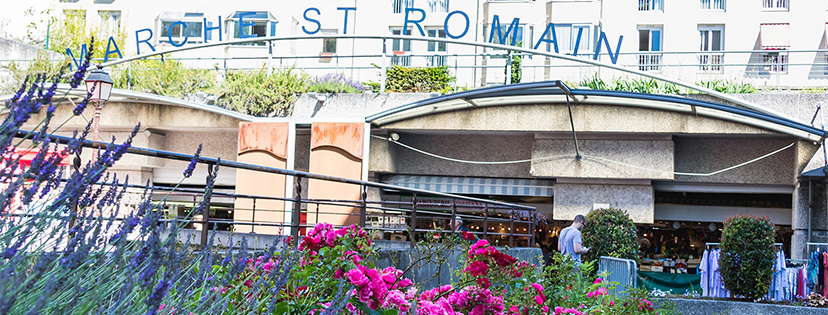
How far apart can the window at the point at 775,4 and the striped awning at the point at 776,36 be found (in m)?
0.74

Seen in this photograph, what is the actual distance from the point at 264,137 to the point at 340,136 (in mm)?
1647

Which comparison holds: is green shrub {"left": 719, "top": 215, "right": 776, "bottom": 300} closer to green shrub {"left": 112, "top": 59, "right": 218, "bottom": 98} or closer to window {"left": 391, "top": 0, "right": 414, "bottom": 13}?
green shrub {"left": 112, "top": 59, "right": 218, "bottom": 98}

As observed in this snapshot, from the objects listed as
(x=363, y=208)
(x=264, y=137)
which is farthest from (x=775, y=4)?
(x=363, y=208)

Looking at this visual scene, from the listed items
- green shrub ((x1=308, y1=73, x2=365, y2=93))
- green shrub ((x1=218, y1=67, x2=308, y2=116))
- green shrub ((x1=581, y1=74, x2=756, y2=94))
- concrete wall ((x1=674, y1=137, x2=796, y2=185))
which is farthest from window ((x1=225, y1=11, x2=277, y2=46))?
concrete wall ((x1=674, y1=137, x2=796, y2=185))

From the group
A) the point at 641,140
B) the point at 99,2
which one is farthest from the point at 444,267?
the point at 99,2

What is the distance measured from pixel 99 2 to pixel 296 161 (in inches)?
801

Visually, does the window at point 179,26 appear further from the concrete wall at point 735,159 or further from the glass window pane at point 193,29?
the concrete wall at point 735,159

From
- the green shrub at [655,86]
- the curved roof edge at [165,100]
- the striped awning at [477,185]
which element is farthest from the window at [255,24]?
the green shrub at [655,86]

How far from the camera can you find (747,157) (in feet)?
52.9

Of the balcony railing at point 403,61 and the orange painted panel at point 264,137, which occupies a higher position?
the balcony railing at point 403,61

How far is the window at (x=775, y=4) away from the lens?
93.6 ft

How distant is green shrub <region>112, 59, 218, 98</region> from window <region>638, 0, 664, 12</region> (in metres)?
16.9

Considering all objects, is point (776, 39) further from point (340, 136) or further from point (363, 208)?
point (363, 208)

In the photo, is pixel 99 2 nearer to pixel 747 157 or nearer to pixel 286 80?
pixel 286 80
